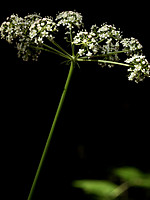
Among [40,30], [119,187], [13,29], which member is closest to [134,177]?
[119,187]

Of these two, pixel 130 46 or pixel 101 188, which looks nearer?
pixel 101 188

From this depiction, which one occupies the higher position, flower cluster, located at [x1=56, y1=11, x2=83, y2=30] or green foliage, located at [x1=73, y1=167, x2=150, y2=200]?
flower cluster, located at [x1=56, y1=11, x2=83, y2=30]

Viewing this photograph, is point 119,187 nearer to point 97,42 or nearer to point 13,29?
point 97,42

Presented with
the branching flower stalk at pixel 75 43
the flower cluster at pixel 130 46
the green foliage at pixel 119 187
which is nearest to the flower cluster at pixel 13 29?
the branching flower stalk at pixel 75 43

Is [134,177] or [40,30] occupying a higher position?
[40,30]

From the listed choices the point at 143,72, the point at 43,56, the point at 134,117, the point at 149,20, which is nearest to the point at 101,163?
the point at 134,117

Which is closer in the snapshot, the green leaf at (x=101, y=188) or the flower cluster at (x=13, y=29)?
the green leaf at (x=101, y=188)

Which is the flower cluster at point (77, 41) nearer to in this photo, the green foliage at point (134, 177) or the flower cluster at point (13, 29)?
the flower cluster at point (13, 29)

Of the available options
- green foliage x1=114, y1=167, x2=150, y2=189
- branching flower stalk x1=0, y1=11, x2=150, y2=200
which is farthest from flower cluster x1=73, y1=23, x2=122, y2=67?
green foliage x1=114, y1=167, x2=150, y2=189

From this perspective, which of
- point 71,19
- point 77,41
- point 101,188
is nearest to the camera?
point 101,188

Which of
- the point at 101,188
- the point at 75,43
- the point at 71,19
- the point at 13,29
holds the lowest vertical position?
the point at 101,188

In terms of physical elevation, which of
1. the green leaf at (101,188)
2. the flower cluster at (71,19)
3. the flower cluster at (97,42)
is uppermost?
the flower cluster at (71,19)

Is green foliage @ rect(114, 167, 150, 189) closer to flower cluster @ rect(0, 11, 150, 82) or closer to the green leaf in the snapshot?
the green leaf
